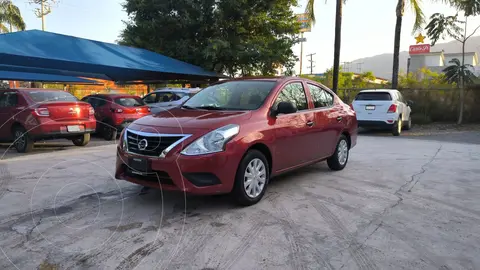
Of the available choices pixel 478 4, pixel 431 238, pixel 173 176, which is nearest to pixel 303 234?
pixel 431 238

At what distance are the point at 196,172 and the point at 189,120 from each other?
2.29ft

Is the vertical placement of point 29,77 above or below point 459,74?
below

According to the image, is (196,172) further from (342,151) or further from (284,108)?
(342,151)

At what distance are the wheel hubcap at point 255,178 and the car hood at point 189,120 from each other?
57 cm

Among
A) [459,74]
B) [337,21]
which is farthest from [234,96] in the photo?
[459,74]

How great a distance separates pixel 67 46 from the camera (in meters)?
11.2

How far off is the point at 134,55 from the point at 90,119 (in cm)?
523

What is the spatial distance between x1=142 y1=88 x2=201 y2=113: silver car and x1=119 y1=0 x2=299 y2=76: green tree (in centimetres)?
483

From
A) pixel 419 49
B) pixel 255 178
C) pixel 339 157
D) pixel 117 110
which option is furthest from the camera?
pixel 419 49

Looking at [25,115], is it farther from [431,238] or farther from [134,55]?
[431,238]

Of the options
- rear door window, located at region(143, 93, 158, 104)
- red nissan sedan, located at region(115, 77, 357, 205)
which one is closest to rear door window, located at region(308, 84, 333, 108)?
red nissan sedan, located at region(115, 77, 357, 205)

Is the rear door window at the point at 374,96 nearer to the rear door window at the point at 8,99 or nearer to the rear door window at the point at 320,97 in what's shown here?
the rear door window at the point at 320,97

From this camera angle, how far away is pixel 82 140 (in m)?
10.4

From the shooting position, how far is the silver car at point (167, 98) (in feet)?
41.0
